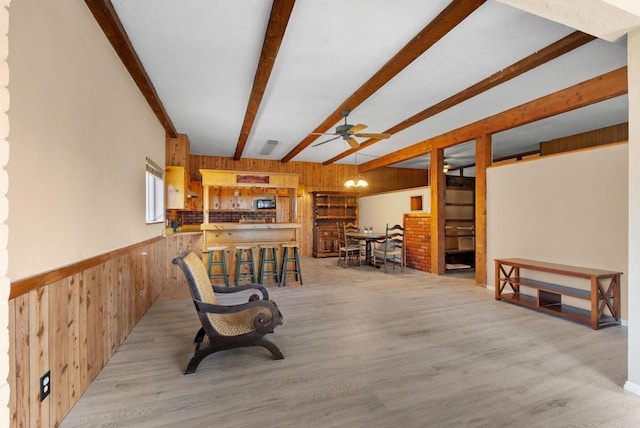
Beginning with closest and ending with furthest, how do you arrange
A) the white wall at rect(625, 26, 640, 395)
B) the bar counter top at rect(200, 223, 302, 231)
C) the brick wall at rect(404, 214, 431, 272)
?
the white wall at rect(625, 26, 640, 395) → the bar counter top at rect(200, 223, 302, 231) → the brick wall at rect(404, 214, 431, 272)

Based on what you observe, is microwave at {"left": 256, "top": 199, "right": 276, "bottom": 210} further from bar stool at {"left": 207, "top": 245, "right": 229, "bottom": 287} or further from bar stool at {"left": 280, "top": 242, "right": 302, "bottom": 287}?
bar stool at {"left": 207, "top": 245, "right": 229, "bottom": 287}

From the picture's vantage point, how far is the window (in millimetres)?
4421

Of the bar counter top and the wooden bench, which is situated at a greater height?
the bar counter top

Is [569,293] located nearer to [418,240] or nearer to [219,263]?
[418,240]

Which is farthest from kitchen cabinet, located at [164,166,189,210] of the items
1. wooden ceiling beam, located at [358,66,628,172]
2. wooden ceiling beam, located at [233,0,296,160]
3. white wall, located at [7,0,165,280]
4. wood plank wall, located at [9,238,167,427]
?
wooden ceiling beam, located at [358,66,628,172]

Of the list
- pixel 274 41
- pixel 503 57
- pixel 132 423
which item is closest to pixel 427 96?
pixel 503 57

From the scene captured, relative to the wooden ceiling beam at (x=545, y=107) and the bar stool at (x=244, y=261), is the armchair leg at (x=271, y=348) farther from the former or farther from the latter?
the wooden ceiling beam at (x=545, y=107)

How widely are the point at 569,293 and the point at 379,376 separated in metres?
2.80

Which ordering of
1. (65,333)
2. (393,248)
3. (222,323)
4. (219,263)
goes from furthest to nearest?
(393,248)
(219,263)
(222,323)
(65,333)

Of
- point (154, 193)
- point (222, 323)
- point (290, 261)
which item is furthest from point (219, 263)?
point (222, 323)

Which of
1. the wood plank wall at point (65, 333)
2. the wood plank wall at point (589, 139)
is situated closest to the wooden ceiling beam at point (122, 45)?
the wood plank wall at point (65, 333)

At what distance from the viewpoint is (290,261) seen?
5.64 meters

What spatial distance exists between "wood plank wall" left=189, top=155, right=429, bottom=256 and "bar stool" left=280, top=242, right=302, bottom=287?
363cm

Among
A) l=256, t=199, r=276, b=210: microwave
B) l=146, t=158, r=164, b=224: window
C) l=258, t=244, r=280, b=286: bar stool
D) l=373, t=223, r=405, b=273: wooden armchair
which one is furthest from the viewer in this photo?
l=256, t=199, r=276, b=210: microwave
